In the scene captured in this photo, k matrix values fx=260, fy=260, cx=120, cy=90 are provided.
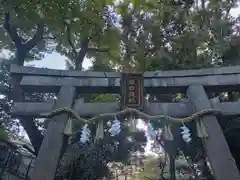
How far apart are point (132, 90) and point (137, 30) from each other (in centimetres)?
635

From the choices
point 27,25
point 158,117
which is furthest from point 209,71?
point 27,25

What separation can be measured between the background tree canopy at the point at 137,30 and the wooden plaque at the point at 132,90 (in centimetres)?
471

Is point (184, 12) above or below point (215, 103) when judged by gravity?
above

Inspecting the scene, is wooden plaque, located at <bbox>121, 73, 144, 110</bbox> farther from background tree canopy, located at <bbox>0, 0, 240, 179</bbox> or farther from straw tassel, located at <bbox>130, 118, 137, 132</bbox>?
background tree canopy, located at <bbox>0, 0, 240, 179</bbox>

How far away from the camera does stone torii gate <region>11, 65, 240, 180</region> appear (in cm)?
590

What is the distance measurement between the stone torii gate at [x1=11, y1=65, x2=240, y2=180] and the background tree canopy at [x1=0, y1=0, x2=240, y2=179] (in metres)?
4.19

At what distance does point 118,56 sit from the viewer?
13.2m

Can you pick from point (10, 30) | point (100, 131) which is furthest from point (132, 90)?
point (10, 30)

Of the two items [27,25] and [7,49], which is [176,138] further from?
[7,49]

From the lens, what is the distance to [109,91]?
713 centimetres

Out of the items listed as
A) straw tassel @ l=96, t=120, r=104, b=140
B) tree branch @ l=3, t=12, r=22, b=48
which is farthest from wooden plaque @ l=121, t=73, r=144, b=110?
tree branch @ l=3, t=12, r=22, b=48

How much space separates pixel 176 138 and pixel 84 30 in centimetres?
660

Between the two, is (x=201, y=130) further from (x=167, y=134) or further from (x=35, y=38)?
(x=35, y=38)

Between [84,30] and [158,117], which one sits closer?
[158,117]
